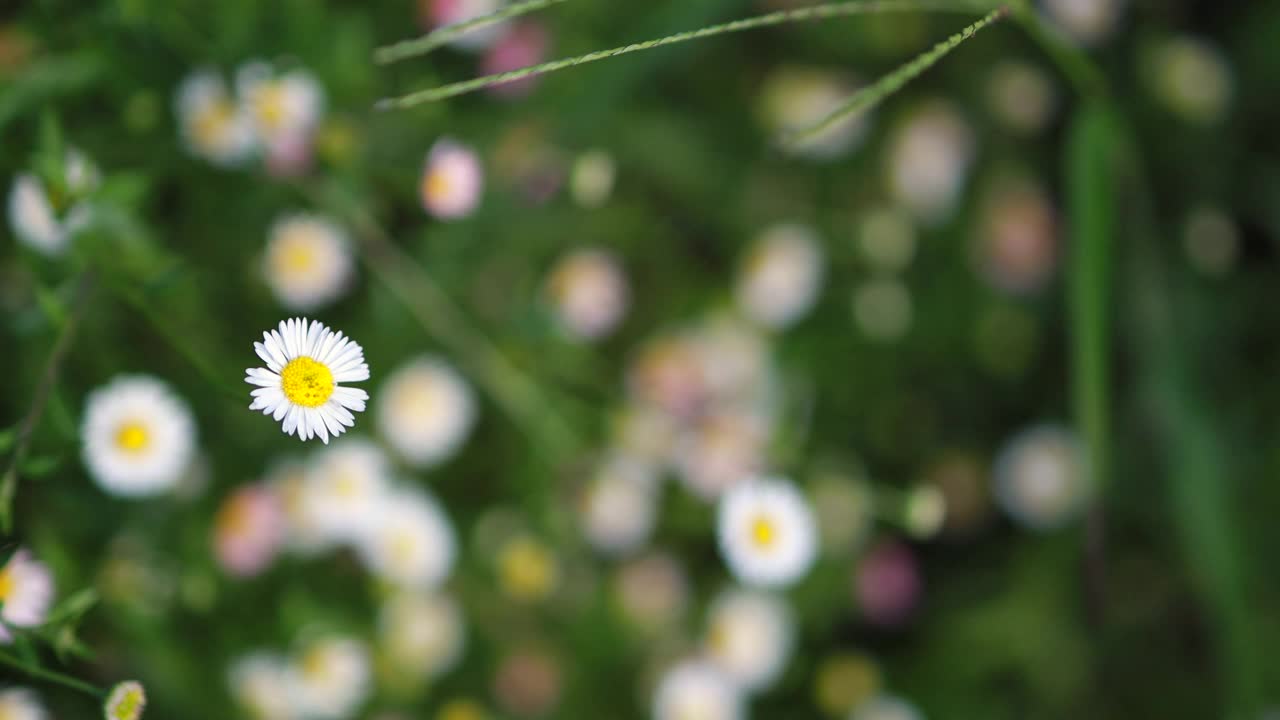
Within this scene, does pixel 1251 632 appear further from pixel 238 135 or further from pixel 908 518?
pixel 238 135

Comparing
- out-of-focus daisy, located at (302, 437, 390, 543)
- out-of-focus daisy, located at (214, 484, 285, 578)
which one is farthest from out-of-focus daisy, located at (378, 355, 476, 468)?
out-of-focus daisy, located at (214, 484, 285, 578)

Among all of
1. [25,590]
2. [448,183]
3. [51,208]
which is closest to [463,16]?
[448,183]

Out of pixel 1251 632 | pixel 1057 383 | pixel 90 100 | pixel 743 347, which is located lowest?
pixel 1251 632

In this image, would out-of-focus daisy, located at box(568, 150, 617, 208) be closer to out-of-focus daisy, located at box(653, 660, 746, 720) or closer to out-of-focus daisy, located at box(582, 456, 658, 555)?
out-of-focus daisy, located at box(582, 456, 658, 555)

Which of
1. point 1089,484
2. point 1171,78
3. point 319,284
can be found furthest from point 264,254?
point 1171,78

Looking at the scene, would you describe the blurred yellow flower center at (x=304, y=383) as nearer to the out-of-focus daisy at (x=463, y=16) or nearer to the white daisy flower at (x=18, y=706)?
the white daisy flower at (x=18, y=706)

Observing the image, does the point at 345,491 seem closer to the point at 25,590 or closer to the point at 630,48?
the point at 25,590

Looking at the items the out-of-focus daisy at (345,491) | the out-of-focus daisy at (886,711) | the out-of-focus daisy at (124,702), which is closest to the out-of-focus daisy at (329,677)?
the out-of-focus daisy at (345,491)

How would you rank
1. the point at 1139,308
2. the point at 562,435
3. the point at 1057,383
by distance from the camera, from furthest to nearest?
the point at 1057,383, the point at 1139,308, the point at 562,435
